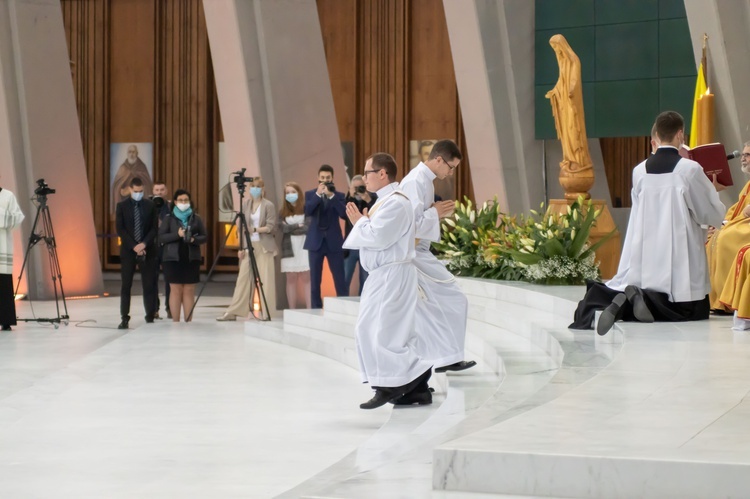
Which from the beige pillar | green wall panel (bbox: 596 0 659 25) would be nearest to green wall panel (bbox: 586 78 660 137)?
green wall panel (bbox: 596 0 659 25)

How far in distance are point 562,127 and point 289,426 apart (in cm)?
639

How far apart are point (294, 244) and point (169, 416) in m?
6.53

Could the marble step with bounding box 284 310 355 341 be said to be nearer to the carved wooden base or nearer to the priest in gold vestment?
the carved wooden base

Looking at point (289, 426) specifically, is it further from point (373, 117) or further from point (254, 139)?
point (373, 117)

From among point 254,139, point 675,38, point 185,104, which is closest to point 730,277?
point 675,38

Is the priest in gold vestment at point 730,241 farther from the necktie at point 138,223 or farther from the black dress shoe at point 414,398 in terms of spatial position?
the necktie at point 138,223

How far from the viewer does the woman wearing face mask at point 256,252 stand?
13586 mm

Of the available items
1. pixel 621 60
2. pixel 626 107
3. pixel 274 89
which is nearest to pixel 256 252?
pixel 274 89

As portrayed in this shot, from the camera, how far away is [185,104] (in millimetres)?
21500

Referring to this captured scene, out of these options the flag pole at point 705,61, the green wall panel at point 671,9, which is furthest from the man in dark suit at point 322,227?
the green wall panel at point 671,9

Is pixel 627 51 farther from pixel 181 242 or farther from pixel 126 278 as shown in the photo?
pixel 126 278

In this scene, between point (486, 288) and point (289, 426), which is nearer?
point (289, 426)

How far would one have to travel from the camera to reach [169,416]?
7.48 m

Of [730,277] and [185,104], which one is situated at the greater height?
[185,104]
